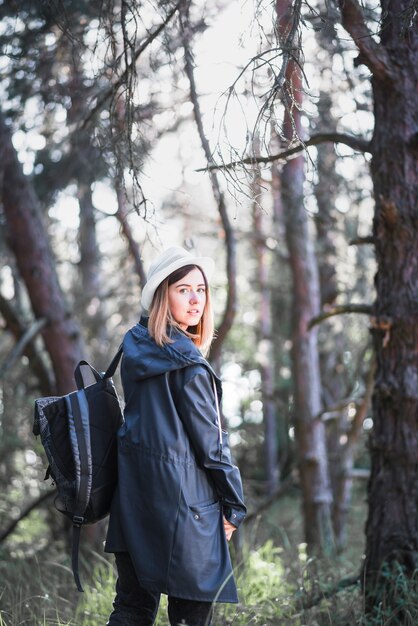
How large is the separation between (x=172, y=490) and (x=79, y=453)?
1.49 feet

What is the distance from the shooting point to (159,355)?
10.3 feet

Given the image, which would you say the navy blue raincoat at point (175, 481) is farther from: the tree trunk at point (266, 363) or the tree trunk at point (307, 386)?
the tree trunk at point (266, 363)

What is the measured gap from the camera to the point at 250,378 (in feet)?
60.6

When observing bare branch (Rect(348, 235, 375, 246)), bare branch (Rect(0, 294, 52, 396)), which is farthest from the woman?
bare branch (Rect(0, 294, 52, 396))

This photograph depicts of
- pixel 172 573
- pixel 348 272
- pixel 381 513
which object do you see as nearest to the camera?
pixel 172 573

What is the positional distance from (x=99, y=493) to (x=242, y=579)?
184 cm

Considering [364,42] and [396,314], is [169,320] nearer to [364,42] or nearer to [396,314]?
[396,314]

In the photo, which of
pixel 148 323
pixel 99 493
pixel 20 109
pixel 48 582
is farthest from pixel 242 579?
pixel 20 109

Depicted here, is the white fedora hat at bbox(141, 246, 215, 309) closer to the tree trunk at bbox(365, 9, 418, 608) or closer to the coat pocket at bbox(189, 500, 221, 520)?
the coat pocket at bbox(189, 500, 221, 520)

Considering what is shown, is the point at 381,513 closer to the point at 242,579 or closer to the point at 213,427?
the point at 242,579

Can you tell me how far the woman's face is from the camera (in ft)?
11.1

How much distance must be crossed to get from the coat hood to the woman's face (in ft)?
0.34

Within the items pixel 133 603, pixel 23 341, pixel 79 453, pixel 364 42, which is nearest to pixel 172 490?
pixel 79 453

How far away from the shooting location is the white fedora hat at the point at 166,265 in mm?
3355
